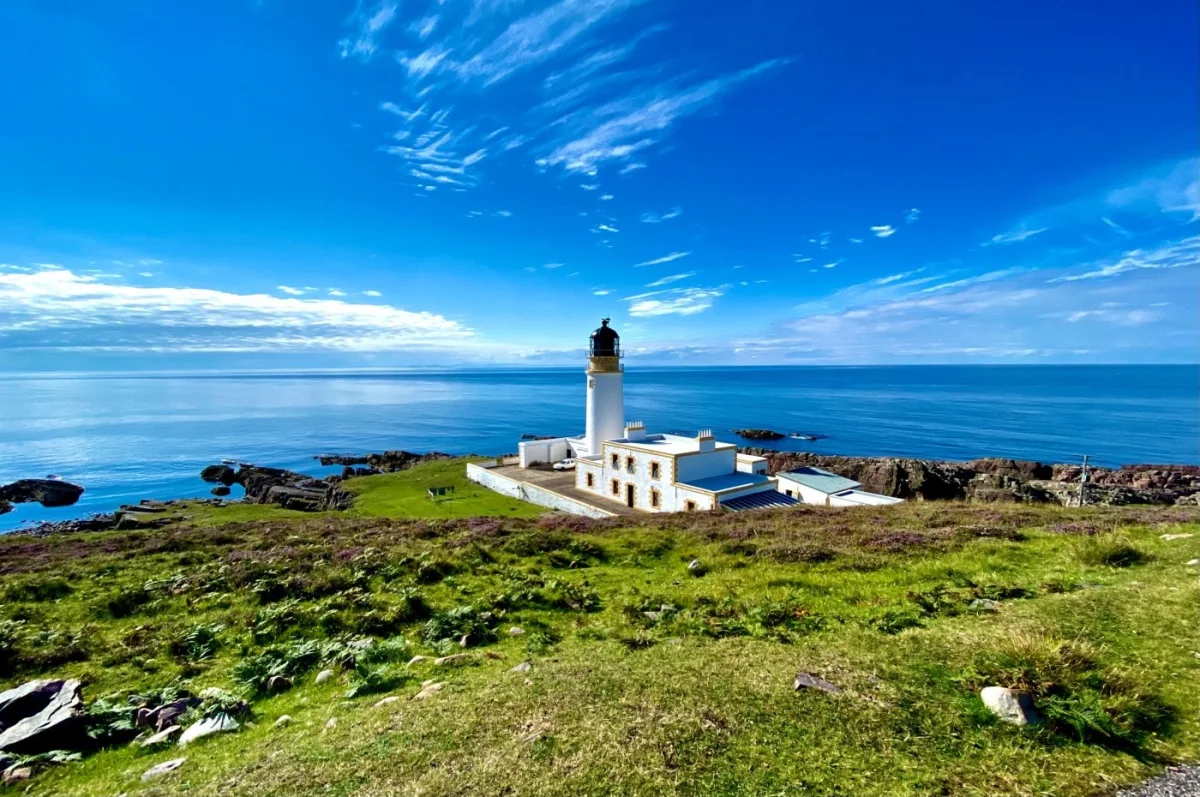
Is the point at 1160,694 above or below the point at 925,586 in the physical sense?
above

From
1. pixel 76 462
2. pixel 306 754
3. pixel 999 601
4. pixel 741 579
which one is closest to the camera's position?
pixel 306 754

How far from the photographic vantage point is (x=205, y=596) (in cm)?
1167

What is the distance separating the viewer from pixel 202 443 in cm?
7625

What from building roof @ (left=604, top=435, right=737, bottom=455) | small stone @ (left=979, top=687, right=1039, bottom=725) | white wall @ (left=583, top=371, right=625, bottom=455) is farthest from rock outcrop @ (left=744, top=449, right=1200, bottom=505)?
small stone @ (left=979, top=687, right=1039, bottom=725)

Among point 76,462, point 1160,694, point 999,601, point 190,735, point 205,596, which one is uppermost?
point 1160,694

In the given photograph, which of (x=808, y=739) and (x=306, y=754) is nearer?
(x=808, y=739)

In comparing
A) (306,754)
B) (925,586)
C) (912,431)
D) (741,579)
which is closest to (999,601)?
(925,586)

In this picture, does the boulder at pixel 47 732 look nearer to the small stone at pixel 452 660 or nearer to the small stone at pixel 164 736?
the small stone at pixel 164 736

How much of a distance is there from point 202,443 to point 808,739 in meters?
95.7

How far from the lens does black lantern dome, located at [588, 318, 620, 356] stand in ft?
120

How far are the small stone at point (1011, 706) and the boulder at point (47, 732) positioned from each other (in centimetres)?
1043

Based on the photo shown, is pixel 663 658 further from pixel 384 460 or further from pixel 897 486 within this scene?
pixel 384 460

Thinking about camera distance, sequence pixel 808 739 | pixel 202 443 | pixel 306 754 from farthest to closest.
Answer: pixel 202 443 < pixel 306 754 < pixel 808 739

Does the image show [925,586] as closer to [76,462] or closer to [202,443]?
[76,462]
